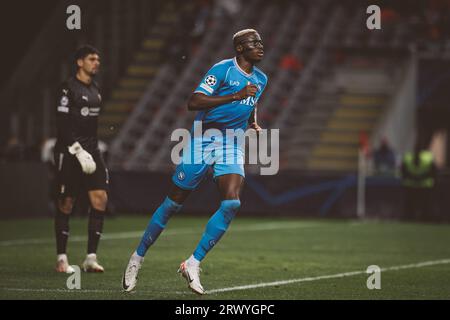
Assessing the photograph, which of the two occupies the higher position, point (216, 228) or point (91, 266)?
point (216, 228)

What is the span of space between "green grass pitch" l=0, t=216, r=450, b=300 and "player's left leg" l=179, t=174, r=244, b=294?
255mm

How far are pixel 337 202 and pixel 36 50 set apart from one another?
408 inches

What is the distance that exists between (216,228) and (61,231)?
277cm

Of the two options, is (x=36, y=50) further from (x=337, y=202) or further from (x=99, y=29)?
(x=337, y=202)

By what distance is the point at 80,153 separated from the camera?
39.1 feet

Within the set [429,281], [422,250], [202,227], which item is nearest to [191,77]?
[202,227]

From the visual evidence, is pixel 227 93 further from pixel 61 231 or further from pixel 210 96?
pixel 61 231

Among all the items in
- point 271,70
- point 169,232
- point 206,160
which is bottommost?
point 169,232

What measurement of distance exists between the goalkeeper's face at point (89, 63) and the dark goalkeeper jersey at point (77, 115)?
0.50 feet

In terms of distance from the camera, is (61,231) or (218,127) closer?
(218,127)

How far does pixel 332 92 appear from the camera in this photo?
105ft

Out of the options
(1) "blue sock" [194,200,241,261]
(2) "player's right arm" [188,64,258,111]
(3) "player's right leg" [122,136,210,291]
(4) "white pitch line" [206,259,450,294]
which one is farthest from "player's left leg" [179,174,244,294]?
(2) "player's right arm" [188,64,258,111]

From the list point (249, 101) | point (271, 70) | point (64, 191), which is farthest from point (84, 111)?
point (271, 70)
